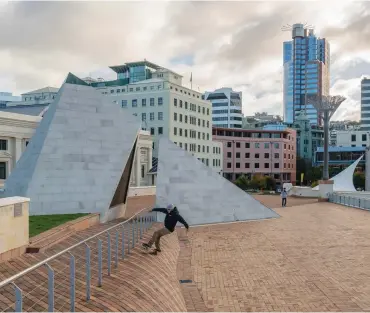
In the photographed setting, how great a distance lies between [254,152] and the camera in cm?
8406

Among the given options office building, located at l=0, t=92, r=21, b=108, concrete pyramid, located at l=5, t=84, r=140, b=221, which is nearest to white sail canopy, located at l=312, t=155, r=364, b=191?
concrete pyramid, located at l=5, t=84, r=140, b=221

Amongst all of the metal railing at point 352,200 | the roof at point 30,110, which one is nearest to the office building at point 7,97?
the roof at point 30,110

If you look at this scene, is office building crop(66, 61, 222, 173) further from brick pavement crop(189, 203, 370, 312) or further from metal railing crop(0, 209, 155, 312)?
metal railing crop(0, 209, 155, 312)

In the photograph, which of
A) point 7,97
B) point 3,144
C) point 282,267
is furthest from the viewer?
point 7,97

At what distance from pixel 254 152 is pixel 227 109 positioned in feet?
80.7

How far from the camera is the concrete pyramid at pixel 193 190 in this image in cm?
1927

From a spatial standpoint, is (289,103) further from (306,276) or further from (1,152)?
(306,276)

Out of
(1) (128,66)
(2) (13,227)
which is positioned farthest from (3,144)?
(1) (128,66)

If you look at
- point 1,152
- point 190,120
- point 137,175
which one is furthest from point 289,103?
point 1,152

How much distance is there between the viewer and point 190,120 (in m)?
69.2

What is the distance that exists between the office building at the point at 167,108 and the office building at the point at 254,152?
24.0 ft

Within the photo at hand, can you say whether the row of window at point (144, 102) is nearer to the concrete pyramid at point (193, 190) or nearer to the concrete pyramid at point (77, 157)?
the concrete pyramid at point (193, 190)

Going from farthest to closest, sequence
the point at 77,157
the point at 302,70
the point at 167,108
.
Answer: the point at 302,70 → the point at 167,108 → the point at 77,157

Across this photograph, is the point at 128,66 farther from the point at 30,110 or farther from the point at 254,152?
the point at 30,110
